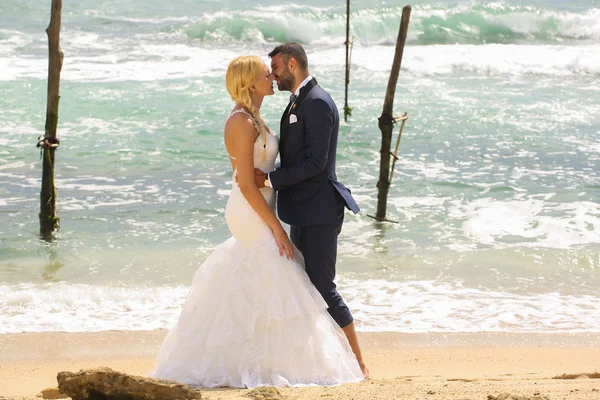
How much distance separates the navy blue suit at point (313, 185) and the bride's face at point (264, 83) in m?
0.17

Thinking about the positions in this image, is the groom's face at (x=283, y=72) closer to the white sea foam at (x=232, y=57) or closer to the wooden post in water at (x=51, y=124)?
the wooden post in water at (x=51, y=124)

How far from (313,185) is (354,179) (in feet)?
23.2

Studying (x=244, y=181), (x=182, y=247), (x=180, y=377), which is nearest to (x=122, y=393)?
(x=180, y=377)

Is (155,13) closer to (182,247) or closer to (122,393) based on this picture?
(182,247)

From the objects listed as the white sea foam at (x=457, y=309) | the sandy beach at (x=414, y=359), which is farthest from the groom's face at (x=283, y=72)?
the white sea foam at (x=457, y=309)

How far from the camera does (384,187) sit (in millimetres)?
9727

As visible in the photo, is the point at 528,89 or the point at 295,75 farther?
the point at 528,89

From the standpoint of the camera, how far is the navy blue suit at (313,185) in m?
4.84

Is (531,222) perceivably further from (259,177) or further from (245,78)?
(245,78)

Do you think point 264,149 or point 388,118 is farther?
point 388,118

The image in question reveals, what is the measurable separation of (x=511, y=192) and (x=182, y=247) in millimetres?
4449

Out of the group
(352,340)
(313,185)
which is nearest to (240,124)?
(313,185)

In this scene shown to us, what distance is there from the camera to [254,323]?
490 centimetres

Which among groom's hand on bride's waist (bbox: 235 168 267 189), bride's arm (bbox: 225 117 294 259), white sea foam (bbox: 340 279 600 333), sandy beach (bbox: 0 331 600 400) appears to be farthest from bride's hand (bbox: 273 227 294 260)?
white sea foam (bbox: 340 279 600 333)
